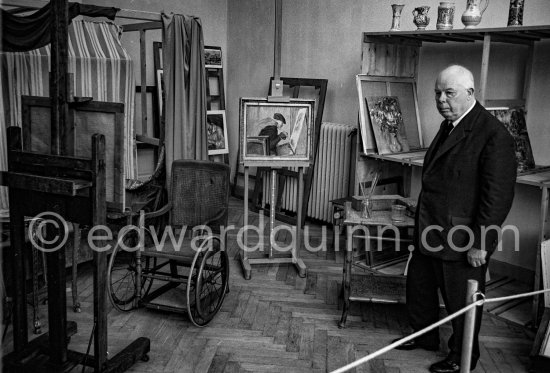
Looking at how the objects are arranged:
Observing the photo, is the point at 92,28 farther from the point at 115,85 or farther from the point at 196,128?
the point at 196,128

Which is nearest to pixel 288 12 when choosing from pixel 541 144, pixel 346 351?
pixel 541 144

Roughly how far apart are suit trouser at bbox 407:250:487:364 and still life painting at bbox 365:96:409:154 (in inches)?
64.1

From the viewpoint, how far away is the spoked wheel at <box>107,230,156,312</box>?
4059 millimetres

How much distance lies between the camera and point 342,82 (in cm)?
642

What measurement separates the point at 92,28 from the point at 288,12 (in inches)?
98.9

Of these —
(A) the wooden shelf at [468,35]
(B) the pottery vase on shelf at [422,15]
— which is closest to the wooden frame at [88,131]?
(A) the wooden shelf at [468,35]

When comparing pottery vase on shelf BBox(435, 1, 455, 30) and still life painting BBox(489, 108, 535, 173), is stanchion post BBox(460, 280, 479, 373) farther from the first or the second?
pottery vase on shelf BBox(435, 1, 455, 30)

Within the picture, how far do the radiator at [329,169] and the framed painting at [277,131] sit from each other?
1.33 meters

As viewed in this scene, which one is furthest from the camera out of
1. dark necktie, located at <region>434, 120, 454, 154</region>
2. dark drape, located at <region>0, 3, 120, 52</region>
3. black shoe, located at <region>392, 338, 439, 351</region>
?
dark drape, located at <region>0, 3, 120, 52</region>

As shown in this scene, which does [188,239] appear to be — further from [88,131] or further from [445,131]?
[445,131]

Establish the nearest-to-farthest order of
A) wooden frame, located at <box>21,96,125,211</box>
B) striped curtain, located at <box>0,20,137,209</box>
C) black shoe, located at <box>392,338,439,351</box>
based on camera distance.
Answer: wooden frame, located at <box>21,96,125,211</box> < black shoe, located at <box>392,338,439,351</box> < striped curtain, located at <box>0,20,137,209</box>

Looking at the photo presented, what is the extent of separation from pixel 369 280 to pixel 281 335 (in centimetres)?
91

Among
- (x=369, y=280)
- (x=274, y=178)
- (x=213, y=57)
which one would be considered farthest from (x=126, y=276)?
(x=213, y=57)

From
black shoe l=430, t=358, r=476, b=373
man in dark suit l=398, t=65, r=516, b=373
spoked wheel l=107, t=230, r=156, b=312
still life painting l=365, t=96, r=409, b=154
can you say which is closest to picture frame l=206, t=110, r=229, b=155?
spoked wheel l=107, t=230, r=156, b=312
